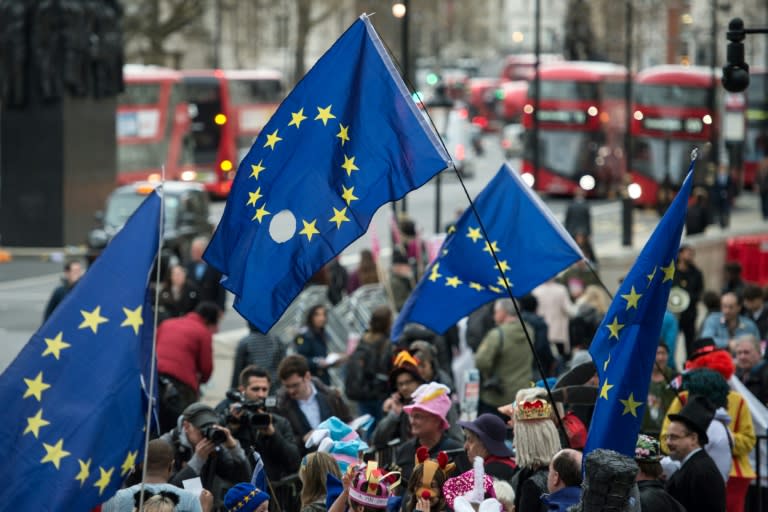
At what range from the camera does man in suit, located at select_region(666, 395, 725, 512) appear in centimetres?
836

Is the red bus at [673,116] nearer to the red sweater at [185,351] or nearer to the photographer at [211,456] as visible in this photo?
the red sweater at [185,351]

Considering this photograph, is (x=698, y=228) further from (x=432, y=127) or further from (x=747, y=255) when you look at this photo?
(x=432, y=127)

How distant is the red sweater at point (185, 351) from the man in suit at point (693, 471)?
14.1 ft

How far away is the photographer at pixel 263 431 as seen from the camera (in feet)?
30.0

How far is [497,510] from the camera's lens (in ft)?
22.5

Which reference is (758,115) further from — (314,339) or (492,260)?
(492,260)

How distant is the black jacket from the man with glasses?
122 inches

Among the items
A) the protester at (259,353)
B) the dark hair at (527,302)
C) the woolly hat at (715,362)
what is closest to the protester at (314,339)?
the protester at (259,353)

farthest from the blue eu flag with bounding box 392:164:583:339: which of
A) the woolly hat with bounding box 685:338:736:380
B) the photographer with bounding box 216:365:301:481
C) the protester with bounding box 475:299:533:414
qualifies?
the protester with bounding box 475:299:533:414

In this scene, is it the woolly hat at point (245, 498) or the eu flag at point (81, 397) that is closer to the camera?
the eu flag at point (81, 397)

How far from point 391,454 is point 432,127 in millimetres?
2319

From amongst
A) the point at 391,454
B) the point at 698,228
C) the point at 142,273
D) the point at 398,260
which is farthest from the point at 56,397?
the point at 698,228

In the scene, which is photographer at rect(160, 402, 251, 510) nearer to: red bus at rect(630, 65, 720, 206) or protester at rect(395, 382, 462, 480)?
protester at rect(395, 382, 462, 480)

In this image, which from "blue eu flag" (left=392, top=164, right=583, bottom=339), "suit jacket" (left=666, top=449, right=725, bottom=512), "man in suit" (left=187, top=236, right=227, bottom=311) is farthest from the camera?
"man in suit" (left=187, top=236, right=227, bottom=311)
